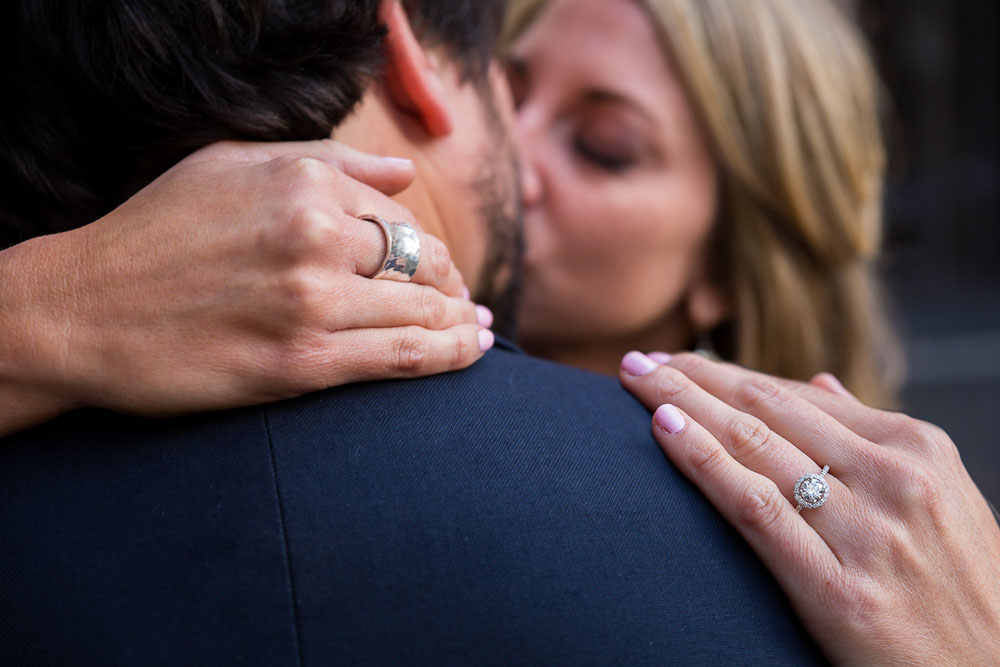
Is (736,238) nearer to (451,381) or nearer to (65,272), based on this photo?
(451,381)

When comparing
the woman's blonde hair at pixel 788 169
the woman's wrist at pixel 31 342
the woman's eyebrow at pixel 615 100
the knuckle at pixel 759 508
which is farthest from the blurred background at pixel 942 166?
the woman's wrist at pixel 31 342

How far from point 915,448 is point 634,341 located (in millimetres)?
1698

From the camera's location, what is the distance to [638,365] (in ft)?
4.18

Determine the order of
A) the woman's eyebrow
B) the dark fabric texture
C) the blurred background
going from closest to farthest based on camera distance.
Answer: the dark fabric texture
the woman's eyebrow
the blurred background

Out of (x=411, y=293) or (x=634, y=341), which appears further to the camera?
(x=634, y=341)

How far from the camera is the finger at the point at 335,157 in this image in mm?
1118

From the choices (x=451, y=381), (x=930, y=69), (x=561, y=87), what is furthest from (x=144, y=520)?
(x=930, y=69)

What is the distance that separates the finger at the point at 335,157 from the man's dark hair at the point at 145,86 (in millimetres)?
27

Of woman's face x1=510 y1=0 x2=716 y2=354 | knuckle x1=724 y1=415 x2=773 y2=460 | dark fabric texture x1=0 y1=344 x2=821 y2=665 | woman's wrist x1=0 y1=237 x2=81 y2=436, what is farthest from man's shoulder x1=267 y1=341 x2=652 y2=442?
woman's face x1=510 y1=0 x2=716 y2=354

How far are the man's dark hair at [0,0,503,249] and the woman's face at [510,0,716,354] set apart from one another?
1.18 meters

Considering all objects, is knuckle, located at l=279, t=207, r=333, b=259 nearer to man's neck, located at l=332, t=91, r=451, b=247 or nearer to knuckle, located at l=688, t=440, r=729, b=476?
man's neck, located at l=332, t=91, r=451, b=247

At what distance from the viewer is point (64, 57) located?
115cm

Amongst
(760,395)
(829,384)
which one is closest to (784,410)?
(760,395)

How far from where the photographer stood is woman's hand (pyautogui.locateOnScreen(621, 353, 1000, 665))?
1.01 meters
